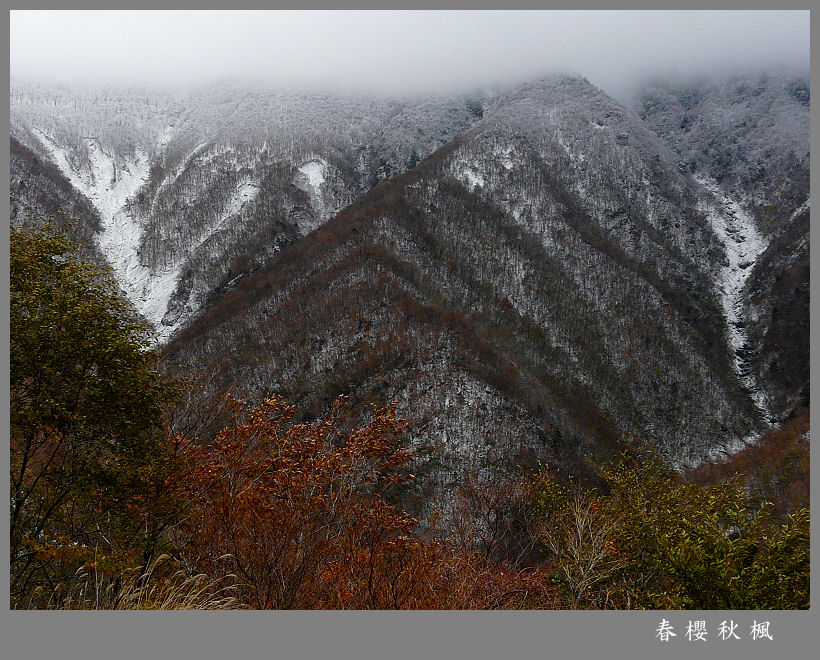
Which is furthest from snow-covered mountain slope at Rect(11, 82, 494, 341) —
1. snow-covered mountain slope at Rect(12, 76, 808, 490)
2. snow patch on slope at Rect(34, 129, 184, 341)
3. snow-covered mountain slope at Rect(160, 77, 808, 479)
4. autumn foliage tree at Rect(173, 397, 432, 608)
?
autumn foliage tree at Rect(173, 397, 432, 608)

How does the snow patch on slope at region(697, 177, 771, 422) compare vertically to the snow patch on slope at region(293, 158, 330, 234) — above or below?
below

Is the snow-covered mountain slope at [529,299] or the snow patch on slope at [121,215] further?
the snow patch on slope at [121,215]

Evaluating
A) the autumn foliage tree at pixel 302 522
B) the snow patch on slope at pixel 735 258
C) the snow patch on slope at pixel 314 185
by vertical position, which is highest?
the autumn foliage tree at pixel 302 522

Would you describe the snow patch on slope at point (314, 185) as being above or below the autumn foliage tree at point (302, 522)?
below

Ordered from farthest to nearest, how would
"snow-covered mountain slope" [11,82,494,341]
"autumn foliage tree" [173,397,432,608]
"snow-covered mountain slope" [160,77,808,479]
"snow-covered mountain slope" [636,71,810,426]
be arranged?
1. "snow-covered mountain slope" [11,82,494,341]
2. "snow-covered mountain slope" [636,71,810,426]
3. "snow-covered mountain slope" [160,77,808,479]
4. "autumn foliage tree" [173,397,432,608]

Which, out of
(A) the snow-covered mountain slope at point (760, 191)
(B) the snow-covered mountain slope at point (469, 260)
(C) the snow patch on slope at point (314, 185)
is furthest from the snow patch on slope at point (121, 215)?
(A) the snow-covered mountain slope at point (760, 191)

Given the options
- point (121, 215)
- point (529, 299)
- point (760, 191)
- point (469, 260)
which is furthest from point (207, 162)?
point (760, 191)

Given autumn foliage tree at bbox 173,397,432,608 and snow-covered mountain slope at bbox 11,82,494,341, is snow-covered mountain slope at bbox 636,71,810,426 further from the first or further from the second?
autumn foliage tree at bbox 173,397,432,608

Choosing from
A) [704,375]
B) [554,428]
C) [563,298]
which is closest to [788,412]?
[704,375]

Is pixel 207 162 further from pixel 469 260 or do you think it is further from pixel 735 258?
pixel 735 258

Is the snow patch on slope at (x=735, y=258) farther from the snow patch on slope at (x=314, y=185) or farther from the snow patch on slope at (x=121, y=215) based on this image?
the snow patch on slope at (x=121, y=215)

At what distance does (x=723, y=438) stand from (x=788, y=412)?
16228mm

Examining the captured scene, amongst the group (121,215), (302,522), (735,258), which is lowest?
(735,258)

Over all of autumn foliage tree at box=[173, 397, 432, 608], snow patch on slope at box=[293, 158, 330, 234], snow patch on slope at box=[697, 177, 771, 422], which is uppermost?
autumn foliage tree at box=[173, 397, 432, 608]
